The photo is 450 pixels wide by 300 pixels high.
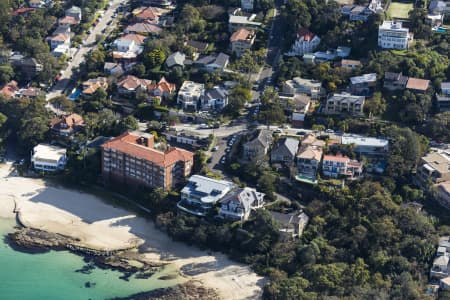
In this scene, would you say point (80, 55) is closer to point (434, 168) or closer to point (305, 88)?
point (305, 88)

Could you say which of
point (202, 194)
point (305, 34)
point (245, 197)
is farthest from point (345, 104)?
point (202, 194)

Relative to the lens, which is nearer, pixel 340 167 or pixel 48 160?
pixel 340 167

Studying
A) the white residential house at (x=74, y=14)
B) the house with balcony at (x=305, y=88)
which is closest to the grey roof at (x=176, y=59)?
the house with balcony at (x=305, y=88)

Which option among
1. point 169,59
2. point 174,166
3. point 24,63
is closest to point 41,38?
point 24,63

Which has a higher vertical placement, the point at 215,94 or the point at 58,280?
the point at 215,94

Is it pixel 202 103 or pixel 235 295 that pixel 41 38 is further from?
pixel 235 295

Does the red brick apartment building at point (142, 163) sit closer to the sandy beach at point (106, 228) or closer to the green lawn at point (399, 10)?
the sandy beach at point (106, 228)
